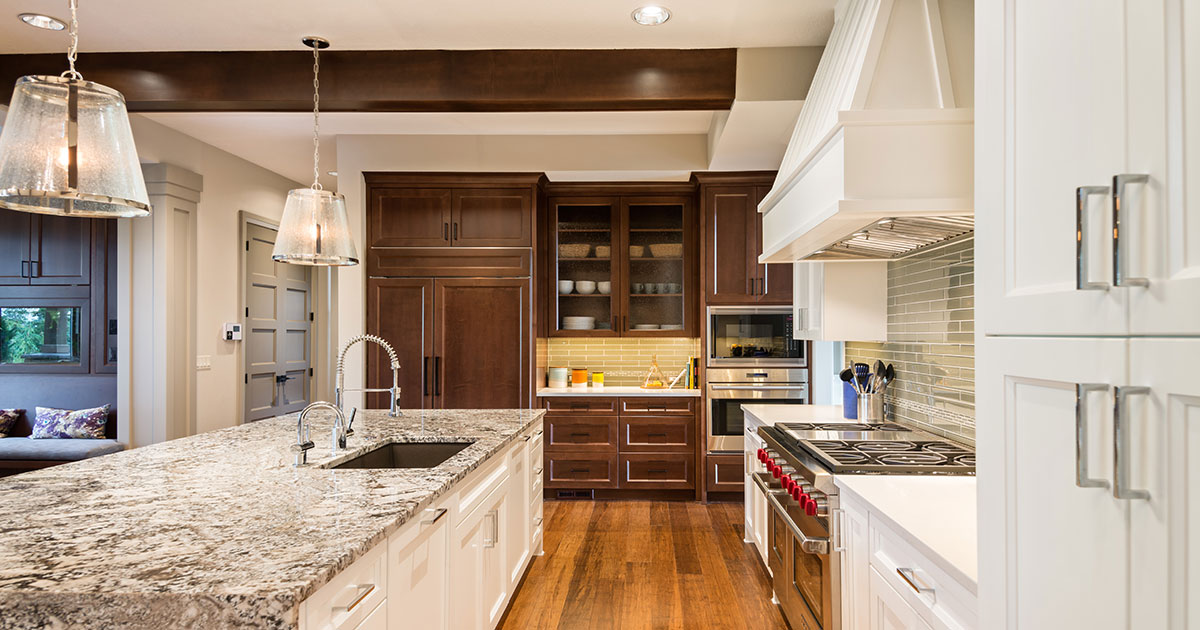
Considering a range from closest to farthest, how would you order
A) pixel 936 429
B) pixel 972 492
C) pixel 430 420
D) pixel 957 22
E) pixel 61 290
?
pixel 972 492
pixel 957 22
pixel 936 429
pixel 430 420
pixel 61 290

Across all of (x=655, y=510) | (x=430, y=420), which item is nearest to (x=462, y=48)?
(x=430, y=420)

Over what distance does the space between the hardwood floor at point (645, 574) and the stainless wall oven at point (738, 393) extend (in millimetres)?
511

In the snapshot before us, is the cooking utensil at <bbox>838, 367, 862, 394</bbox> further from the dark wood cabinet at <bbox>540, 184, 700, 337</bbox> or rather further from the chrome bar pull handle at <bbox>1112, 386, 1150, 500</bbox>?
the chrome bar pull handle at <bbox>1112, 386, 1150, 500</bbox>

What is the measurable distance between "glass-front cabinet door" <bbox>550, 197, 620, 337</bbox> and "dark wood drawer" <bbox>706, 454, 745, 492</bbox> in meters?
1.29

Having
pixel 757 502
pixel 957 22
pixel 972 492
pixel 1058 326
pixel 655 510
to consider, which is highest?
pixel 957 22

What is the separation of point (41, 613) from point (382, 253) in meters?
4.15

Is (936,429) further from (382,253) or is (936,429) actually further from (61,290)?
(61,290)

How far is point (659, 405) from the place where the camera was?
5195 mm

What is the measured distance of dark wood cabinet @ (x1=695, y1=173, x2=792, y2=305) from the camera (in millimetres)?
5055

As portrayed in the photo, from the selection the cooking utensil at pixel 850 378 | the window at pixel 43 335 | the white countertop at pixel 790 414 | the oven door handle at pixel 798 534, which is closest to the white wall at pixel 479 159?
the white countertop at pixel 790 414

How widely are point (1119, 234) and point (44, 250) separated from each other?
6.82 metres

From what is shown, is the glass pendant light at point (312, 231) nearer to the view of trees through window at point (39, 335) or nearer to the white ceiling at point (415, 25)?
the white ceiling at point (415, 25)

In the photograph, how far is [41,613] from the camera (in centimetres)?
113

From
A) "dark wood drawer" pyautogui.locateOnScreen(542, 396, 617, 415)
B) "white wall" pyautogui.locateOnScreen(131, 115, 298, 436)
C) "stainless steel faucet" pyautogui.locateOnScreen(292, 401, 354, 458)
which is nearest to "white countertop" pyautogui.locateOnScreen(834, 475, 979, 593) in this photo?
"stainless steel faucet" pyautogui.locateOnScreen(292, 401, 354, 458)
